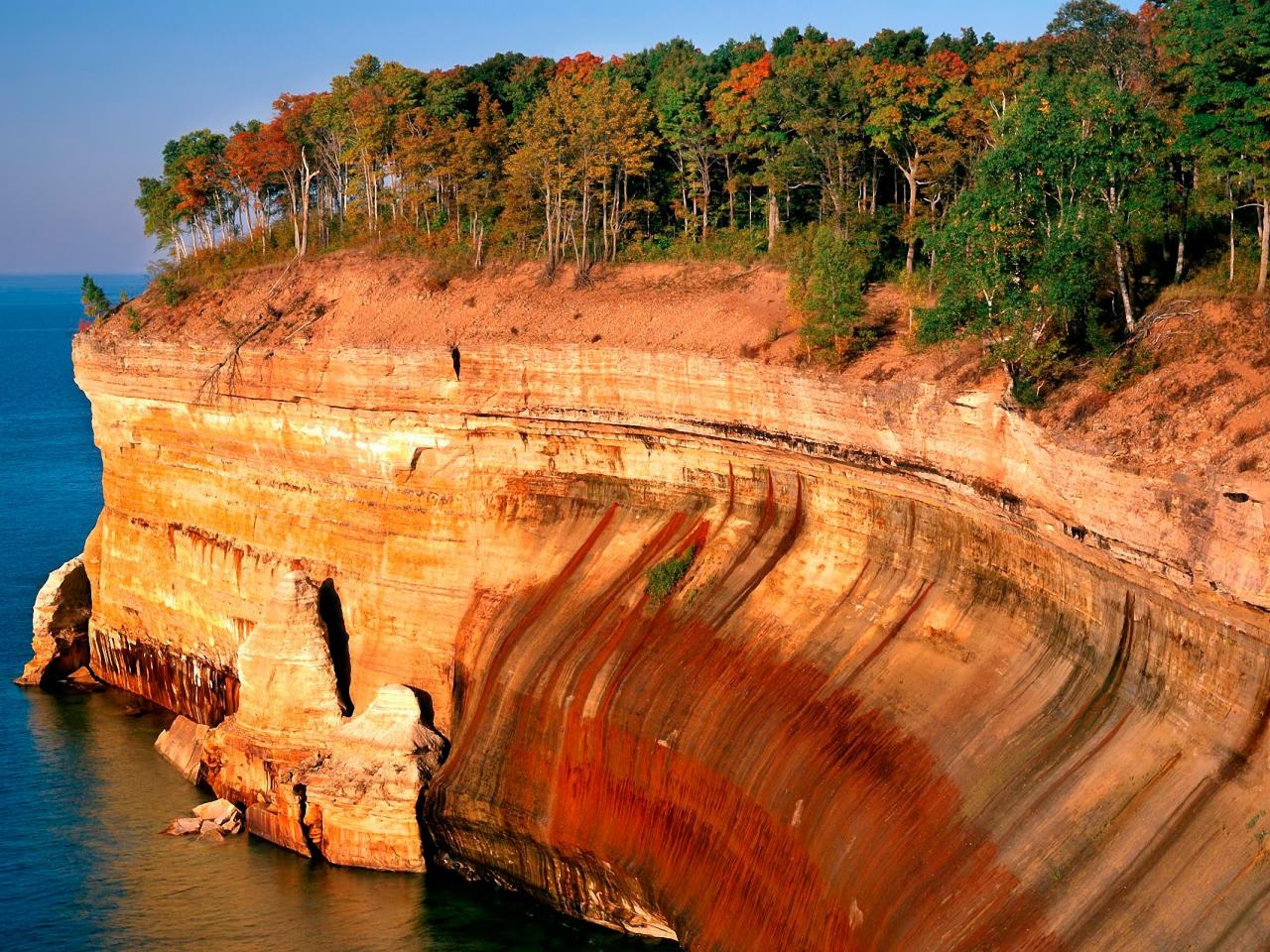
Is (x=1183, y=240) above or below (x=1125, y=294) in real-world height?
above

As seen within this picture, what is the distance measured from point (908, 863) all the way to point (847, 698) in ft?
16.7

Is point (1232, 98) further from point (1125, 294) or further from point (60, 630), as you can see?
point (60, 630)

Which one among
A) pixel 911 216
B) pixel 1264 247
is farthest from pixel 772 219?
pixel 1264 247

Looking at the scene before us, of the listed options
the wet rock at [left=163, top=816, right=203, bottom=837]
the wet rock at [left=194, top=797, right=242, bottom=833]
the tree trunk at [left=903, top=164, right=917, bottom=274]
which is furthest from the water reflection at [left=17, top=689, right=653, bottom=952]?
the tree trunk at [left=903, top=164, right=917, bottom=274]

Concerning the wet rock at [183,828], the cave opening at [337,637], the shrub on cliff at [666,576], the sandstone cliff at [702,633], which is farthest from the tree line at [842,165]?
the wet rock at [183,828]

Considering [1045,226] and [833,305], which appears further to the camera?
[833,305]

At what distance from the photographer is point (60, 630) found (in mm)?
51656

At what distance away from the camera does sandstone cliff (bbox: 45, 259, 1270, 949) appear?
2517cm

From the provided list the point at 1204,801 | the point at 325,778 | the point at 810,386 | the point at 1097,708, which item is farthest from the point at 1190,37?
the point at 325,778

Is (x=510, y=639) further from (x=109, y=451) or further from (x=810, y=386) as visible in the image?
(x=109, y=451)

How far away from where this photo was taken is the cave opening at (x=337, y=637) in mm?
41250

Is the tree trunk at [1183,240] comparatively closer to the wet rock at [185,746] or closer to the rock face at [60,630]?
the wet rock at [185,746]

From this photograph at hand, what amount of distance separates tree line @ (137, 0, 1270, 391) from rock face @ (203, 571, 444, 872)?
48.7ft

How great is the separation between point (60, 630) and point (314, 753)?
16766 millimetres
